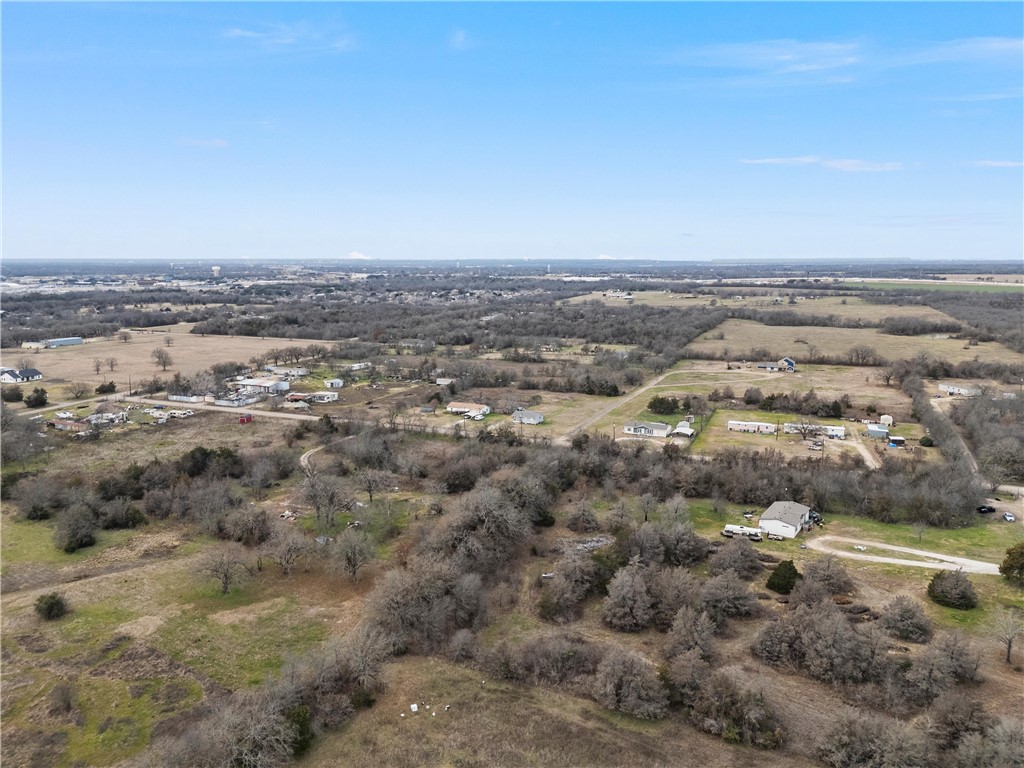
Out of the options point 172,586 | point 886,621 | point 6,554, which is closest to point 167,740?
point 172,586

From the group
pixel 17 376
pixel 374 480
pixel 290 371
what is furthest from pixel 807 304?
pixel 17 376

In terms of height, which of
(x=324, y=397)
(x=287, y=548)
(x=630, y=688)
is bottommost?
(x=630, y=688)

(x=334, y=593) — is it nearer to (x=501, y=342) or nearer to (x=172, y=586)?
(x=172, y=586)

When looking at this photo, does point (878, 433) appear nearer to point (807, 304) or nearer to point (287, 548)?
point (287, 548)

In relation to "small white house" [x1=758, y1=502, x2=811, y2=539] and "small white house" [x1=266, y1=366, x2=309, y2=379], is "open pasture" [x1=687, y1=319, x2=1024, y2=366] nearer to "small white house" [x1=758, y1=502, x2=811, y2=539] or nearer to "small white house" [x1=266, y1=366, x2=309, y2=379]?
"small white house" [x1=758, y1=502, x2=811, y2=539]

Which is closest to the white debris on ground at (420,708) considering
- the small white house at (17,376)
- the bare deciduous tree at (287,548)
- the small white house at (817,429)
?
the bare deciduous tree at (287,548)

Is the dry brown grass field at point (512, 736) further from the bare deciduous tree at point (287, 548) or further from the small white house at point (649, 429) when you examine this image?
the small white house at point (649, 429)
